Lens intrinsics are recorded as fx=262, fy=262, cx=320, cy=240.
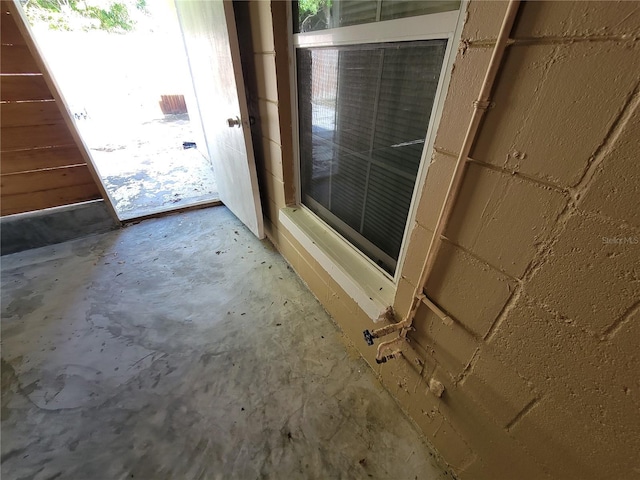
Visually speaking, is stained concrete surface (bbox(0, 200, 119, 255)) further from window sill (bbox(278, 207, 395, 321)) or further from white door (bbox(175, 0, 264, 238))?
window sill (bbox(278, 207, 395, 321))

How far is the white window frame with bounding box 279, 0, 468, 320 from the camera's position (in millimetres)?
699

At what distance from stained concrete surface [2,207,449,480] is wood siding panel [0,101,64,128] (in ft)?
3.41

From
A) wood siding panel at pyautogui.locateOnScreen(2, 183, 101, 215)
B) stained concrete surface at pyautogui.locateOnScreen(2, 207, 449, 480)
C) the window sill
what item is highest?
the window sill

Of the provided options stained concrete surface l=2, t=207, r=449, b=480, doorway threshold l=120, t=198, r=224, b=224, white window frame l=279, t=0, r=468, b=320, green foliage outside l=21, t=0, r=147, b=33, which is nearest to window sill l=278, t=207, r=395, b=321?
white window frame l=279, t=0, r=468, b=320

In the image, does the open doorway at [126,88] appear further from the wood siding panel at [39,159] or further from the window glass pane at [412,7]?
the window glass pane at [412,7]

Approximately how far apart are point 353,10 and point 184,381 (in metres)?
1.75

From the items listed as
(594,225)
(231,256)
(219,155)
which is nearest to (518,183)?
(594,225)

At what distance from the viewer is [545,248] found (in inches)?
22.3

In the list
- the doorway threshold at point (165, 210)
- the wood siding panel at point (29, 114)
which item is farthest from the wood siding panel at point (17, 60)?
the doorway threshold at point (165, 210)

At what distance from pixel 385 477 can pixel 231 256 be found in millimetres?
1671

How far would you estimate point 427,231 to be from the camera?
811 mm

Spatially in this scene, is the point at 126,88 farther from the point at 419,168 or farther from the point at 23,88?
the point at 419,168

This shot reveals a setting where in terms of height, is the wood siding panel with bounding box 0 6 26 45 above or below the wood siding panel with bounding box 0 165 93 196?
above

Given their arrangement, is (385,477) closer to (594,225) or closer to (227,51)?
(594,225)
